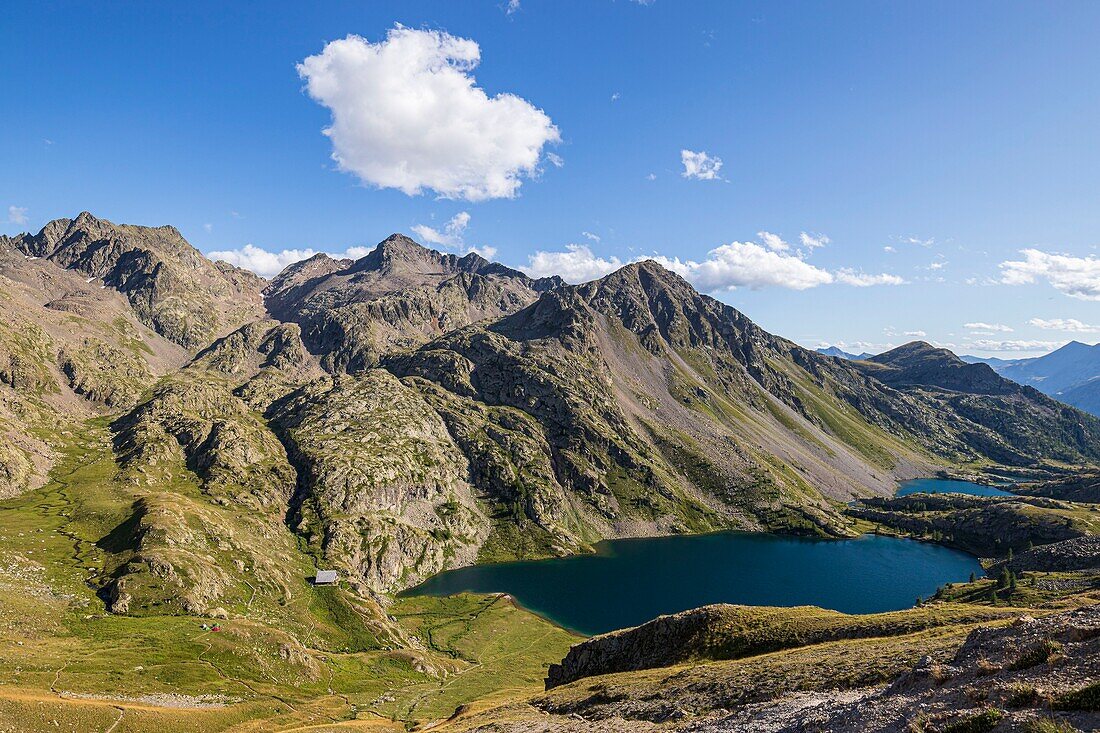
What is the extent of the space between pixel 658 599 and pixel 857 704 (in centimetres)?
17565

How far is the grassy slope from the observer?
7669cm

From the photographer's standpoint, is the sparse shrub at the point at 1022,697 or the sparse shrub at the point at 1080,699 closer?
the sparse shrub at the point at 1080,699

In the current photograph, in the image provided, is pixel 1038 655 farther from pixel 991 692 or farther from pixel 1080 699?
pixel 1080 699

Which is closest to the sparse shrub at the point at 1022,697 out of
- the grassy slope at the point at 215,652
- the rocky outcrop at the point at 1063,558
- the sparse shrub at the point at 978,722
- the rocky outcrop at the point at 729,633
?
the sparse shrub at the point at 978,722

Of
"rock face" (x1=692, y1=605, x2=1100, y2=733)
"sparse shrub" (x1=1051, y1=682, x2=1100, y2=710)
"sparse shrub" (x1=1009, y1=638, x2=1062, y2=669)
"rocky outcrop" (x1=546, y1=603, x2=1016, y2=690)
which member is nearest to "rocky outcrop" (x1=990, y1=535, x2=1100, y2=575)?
"rocky outcrop" (x1=546, y1=603, x2=1016, y2=690)

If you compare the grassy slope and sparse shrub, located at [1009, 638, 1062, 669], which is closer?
sparse shrub, located at [1009, 638, 1062, 669]

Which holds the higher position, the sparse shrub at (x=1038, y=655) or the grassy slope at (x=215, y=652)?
the sparse shrub at (x=1038, y=655)

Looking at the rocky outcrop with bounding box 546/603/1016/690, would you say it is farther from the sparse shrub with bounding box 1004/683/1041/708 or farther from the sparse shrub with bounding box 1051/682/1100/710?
the sparse shrub with bounding box 1051/682/1100/710

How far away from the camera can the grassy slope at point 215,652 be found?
7669 cm

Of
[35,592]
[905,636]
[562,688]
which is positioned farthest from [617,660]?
[35,592]

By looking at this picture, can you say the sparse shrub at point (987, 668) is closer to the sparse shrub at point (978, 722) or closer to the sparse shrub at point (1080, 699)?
the sparse shrub at point (1080, 699)

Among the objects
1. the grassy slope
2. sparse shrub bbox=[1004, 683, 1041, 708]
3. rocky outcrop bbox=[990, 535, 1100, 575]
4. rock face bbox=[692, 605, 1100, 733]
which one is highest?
sparse shrub bbox=[1004, 683, 1041, 708]

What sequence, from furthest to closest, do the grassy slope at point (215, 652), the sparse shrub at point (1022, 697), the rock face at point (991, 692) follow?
the grassy slope at point (215, 652), the sparse shrub at point (1022, 697), the rock face at point (991, 692)

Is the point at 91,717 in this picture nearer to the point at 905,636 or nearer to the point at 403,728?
the point at 403,728
